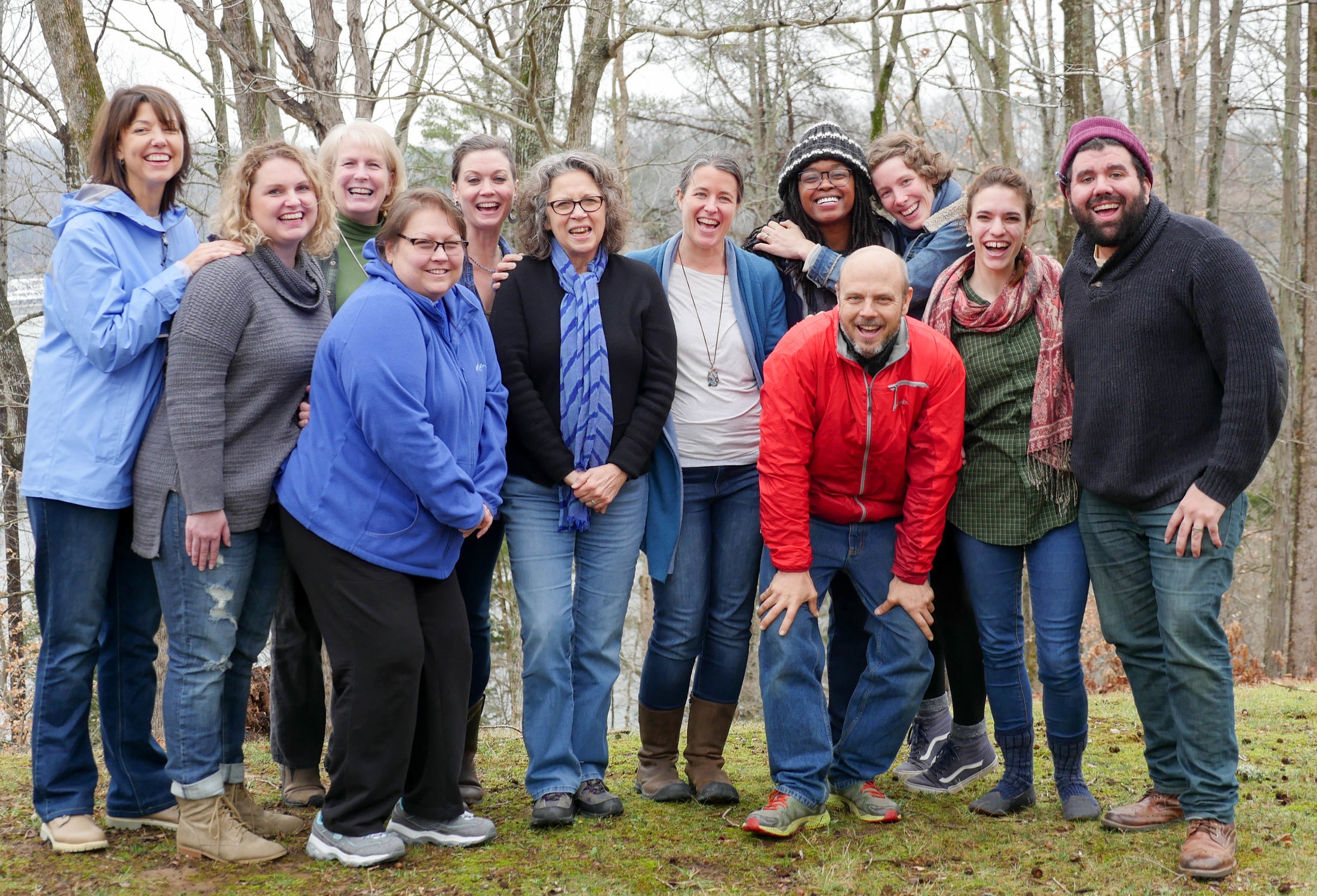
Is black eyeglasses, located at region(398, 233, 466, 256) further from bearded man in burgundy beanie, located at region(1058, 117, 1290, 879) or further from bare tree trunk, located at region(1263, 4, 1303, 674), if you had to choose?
bare tree trunk, located at region(1263, 4, 1303, 674)

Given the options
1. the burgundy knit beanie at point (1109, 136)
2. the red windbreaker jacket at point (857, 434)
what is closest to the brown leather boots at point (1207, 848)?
the red windbreaker jacket at point (857, 434)

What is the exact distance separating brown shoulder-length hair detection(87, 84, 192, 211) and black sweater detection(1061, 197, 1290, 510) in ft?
10.2

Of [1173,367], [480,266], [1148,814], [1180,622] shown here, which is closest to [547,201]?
[480,266]

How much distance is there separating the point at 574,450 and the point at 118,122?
1.81m

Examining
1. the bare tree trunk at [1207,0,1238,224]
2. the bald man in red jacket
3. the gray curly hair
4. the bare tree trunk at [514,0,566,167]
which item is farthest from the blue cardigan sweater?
the bare tree trunk at [1207,0,1238,224]

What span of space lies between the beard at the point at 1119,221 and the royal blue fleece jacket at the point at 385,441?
2.15 m

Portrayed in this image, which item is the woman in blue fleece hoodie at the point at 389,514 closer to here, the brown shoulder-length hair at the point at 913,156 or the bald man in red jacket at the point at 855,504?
the bald man in red jacket at the point at 855,504

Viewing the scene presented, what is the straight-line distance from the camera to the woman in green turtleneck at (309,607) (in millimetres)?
3701

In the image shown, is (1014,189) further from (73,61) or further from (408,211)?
(73,61)

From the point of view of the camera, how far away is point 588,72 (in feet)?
25.0

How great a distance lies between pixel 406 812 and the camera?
346cm

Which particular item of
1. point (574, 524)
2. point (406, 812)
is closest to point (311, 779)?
point (406, 812)

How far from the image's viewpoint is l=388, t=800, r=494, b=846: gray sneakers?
11.3 ft

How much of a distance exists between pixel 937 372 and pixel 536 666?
1.72 metres
